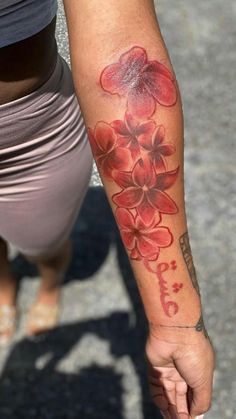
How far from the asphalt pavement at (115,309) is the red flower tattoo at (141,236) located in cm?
128

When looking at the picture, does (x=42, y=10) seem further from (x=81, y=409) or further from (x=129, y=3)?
(x=81, y=409)

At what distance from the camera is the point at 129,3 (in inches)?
55.9

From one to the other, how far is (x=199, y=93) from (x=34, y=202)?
2.00 meters

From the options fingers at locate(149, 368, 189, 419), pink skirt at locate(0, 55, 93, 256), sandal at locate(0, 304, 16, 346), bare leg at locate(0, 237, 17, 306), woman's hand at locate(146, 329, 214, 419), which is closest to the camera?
woman's hand at locate(146, 329, 214, 419)

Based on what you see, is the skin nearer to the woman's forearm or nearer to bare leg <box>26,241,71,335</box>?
the woman's forearm

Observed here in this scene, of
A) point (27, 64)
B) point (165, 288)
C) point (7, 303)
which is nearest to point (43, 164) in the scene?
point (27, 64)

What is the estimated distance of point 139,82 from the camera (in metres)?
1.51

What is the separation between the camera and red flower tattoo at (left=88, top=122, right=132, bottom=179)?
1.50 meters

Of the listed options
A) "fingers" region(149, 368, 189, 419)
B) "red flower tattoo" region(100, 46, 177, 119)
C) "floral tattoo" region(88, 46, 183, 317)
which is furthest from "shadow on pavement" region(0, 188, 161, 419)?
"red flower tattoo" region(100, 46, 177, 119)

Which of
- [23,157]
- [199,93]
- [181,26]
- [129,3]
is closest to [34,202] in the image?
[23,157]

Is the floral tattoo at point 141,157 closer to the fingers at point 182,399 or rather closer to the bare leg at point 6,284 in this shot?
the fingers at point 182,399

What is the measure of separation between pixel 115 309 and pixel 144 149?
164cm

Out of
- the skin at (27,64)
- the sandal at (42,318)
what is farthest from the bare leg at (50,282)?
the skin at (27,64)

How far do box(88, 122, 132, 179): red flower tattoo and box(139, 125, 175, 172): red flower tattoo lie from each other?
0.15 feet
